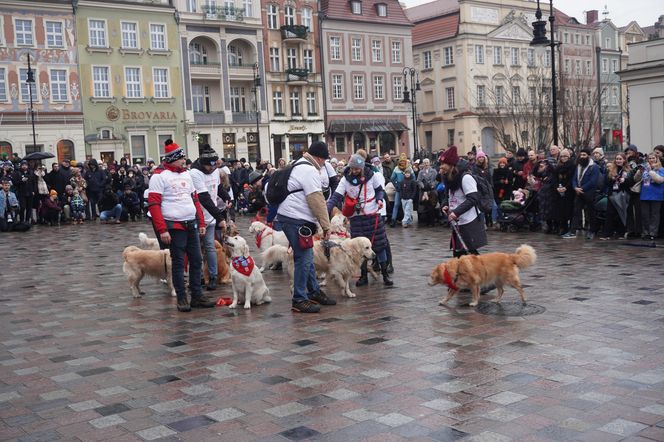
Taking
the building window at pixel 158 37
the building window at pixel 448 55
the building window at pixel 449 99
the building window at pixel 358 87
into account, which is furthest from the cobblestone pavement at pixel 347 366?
the building window at pixel 448 55

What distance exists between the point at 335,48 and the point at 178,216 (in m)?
49.3

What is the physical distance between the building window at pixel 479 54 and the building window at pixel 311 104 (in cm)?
1655

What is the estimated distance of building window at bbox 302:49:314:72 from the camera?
54.4 metres

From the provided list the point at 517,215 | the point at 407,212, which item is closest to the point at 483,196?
the point at 517,215

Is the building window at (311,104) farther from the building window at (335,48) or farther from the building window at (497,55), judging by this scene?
the building window at (497,55)

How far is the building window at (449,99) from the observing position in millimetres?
63688

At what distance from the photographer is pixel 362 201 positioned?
1018cm

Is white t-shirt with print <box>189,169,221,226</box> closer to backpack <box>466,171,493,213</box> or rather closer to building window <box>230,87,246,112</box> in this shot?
backpack <box>466,171,493,213</box>

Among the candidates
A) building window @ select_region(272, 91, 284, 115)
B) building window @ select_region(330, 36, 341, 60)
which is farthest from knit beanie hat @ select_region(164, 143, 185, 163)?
building window @ select_region(330, 36, 341, 60)

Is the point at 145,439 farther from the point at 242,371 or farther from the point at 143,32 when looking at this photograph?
the point at 143,32

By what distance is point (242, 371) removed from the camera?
6.28 m

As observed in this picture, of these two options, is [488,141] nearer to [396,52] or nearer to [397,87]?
[397,87]

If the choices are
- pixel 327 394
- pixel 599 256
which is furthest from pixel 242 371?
pixel 599 256

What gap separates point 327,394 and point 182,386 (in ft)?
4.05
